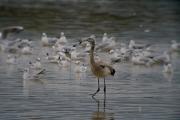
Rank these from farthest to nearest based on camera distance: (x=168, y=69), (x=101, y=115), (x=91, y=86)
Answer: (x=168, y=69), (x=91, y=86), (x=101, y=115)

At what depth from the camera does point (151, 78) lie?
1688 cm

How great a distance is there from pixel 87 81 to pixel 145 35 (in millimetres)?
10617

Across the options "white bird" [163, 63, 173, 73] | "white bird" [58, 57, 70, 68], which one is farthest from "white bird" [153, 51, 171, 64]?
"white bird" [58, 57, 70, 68]

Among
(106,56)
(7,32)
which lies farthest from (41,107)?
(7,32)

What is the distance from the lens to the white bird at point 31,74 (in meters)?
16.5

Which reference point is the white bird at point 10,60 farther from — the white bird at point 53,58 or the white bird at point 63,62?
the white bird at point 63,62

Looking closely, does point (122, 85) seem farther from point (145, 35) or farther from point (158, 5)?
point (158, 5)

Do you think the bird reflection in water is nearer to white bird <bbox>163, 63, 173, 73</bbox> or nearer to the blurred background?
white bird <bbox>163, 63, 173, 73</bbox>

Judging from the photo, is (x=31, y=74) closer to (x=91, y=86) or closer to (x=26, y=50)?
Result: (x=91, y=86)

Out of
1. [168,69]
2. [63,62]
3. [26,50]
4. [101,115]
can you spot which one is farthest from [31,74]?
[101,115]

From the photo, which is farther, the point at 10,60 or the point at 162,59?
the point at 162,59

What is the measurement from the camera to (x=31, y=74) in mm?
16703

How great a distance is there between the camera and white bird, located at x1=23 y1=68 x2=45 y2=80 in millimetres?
16484

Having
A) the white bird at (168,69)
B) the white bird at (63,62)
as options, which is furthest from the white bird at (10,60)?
the white bird at (168,69)
